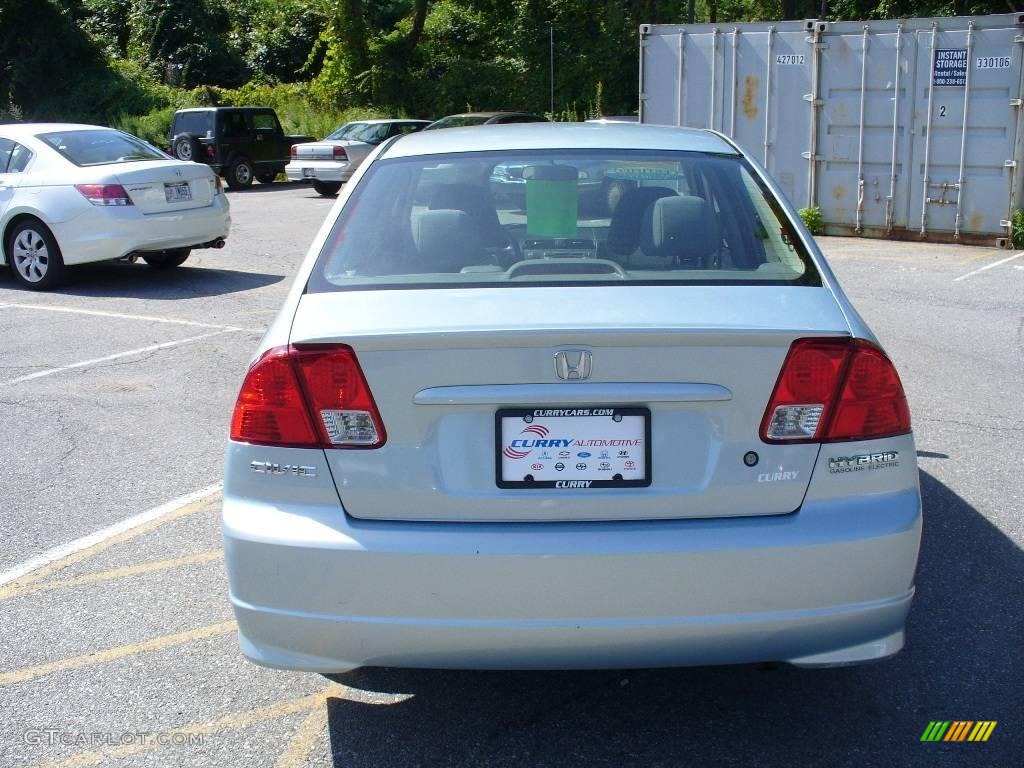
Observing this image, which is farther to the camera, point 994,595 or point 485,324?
point 994,595

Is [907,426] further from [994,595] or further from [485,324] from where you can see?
[994,595]

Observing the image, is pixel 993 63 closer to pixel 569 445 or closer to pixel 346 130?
pixel 569 445

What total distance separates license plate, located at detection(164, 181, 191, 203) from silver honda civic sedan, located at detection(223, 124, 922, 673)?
9.17m

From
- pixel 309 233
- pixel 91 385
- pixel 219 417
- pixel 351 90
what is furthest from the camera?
pixel 351 90

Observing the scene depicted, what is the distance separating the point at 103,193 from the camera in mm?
11180

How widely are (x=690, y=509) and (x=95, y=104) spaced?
40.3m

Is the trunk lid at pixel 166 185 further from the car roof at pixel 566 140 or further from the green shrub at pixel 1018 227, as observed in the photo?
the green shrub at pixel 1018 227

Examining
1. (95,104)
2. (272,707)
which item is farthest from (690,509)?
(95,104)

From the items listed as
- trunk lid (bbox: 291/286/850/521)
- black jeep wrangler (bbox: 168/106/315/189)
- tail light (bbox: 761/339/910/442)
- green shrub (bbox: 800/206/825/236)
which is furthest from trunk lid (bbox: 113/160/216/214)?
black jeep wrangler (bbox: 168/106/315/189)

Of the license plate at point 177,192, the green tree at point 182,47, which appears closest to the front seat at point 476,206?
the license plate at point 177,192

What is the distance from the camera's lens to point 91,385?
25.2 ft

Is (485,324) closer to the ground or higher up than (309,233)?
higher up

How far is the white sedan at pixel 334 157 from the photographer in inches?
904

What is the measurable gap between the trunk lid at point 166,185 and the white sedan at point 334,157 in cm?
1072
